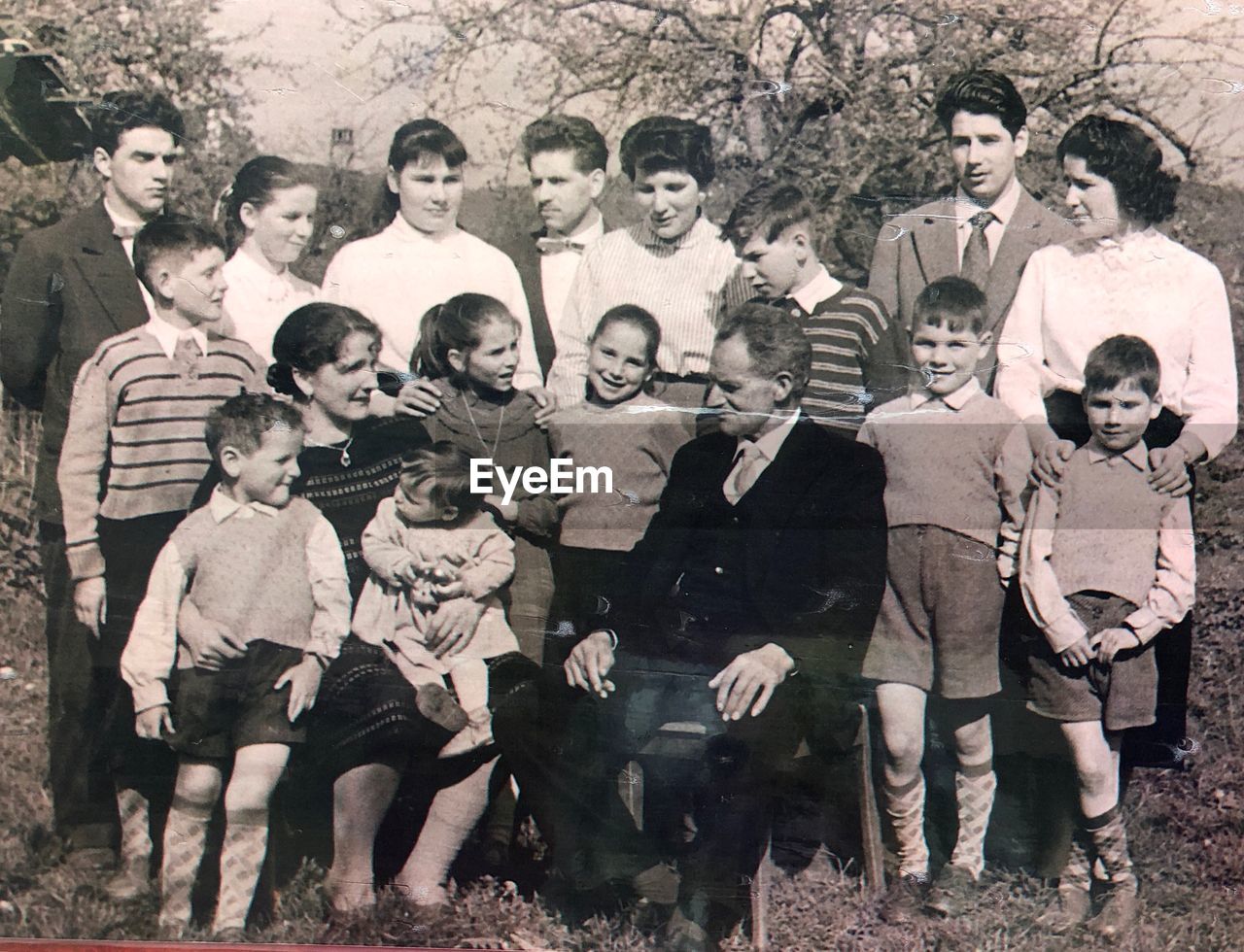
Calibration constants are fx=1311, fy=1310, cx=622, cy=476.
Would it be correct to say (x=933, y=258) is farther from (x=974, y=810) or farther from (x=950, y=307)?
(x=974, y=810)

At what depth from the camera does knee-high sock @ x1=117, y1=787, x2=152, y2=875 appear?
143 inches

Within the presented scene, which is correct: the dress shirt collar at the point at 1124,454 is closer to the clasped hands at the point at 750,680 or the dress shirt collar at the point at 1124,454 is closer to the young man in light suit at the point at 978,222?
the young man in light suit at the point at 978,222

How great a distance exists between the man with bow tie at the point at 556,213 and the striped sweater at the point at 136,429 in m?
0.77

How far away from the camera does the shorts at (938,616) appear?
11.4 feet

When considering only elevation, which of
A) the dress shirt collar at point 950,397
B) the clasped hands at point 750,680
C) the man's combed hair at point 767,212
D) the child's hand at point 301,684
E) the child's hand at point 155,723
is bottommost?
the child's hand at point 155,723

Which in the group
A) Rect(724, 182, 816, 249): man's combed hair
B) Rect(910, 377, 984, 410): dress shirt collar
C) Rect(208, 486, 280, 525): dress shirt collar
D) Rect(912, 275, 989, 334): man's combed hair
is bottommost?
Rect(208, 486, 280, 525): dress shirt collar

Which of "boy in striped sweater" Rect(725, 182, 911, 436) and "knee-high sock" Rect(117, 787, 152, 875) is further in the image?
"knee-high sock" Rect(117, 787, 152, 875)

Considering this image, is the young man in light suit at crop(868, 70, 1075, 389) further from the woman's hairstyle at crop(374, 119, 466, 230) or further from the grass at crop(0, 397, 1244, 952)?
the woman's hairstyle at crop(374, 119, 466, 230)

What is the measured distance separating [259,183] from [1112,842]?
9.55ft

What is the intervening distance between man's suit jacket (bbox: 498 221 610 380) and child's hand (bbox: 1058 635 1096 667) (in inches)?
61.8

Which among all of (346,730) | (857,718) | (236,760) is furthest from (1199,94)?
(236,760)

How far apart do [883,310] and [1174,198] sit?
83cm

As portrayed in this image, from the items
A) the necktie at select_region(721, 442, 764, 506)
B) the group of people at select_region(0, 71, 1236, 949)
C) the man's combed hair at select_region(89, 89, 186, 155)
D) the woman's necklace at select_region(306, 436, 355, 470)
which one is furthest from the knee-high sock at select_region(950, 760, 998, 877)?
the man's combed hair at select_region(89, 89, 186, 155)

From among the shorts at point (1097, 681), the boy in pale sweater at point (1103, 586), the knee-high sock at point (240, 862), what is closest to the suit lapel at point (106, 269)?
the knee-high sock at point (240, 862)
